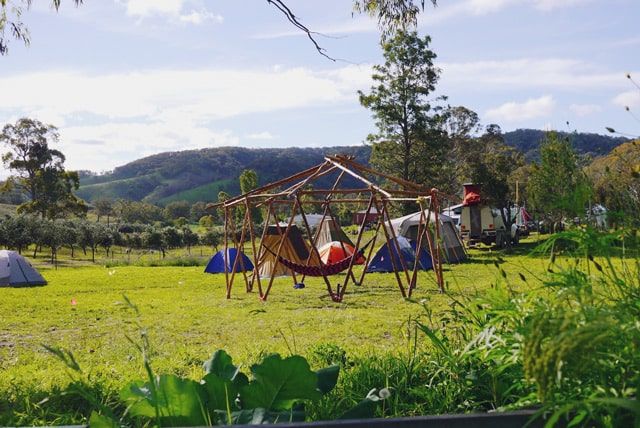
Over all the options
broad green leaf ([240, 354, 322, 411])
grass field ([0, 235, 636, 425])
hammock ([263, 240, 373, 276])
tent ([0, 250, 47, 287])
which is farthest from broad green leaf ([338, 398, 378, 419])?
tent ([0, 250, 47, 287])

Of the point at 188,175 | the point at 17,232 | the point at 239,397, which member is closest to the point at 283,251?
the point at 239,397

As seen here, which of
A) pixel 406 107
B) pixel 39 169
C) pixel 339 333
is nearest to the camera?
pixel 339 333

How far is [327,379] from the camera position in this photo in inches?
79.0

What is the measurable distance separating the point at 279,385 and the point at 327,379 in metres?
0.29

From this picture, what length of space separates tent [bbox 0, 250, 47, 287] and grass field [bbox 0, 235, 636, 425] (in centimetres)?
81

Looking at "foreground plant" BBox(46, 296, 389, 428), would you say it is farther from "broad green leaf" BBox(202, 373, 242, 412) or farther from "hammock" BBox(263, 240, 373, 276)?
"hammock" BBox(263, 240, 373, 276)

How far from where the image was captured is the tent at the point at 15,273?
13.7 m

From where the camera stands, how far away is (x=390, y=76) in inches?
918

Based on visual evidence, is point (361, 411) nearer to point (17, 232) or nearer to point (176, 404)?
point (176, 404)

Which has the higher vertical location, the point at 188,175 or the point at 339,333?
the point at 188,175

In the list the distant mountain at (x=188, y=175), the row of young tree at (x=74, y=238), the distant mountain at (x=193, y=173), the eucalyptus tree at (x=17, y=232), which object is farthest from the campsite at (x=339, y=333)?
the distant mountain at (x=188, y=175)

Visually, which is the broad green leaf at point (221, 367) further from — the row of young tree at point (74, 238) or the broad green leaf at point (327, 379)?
the row of young tree at point (74, 238)

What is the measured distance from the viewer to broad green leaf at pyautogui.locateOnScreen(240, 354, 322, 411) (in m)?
1.76

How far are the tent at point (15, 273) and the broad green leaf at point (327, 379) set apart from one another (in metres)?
13.9
